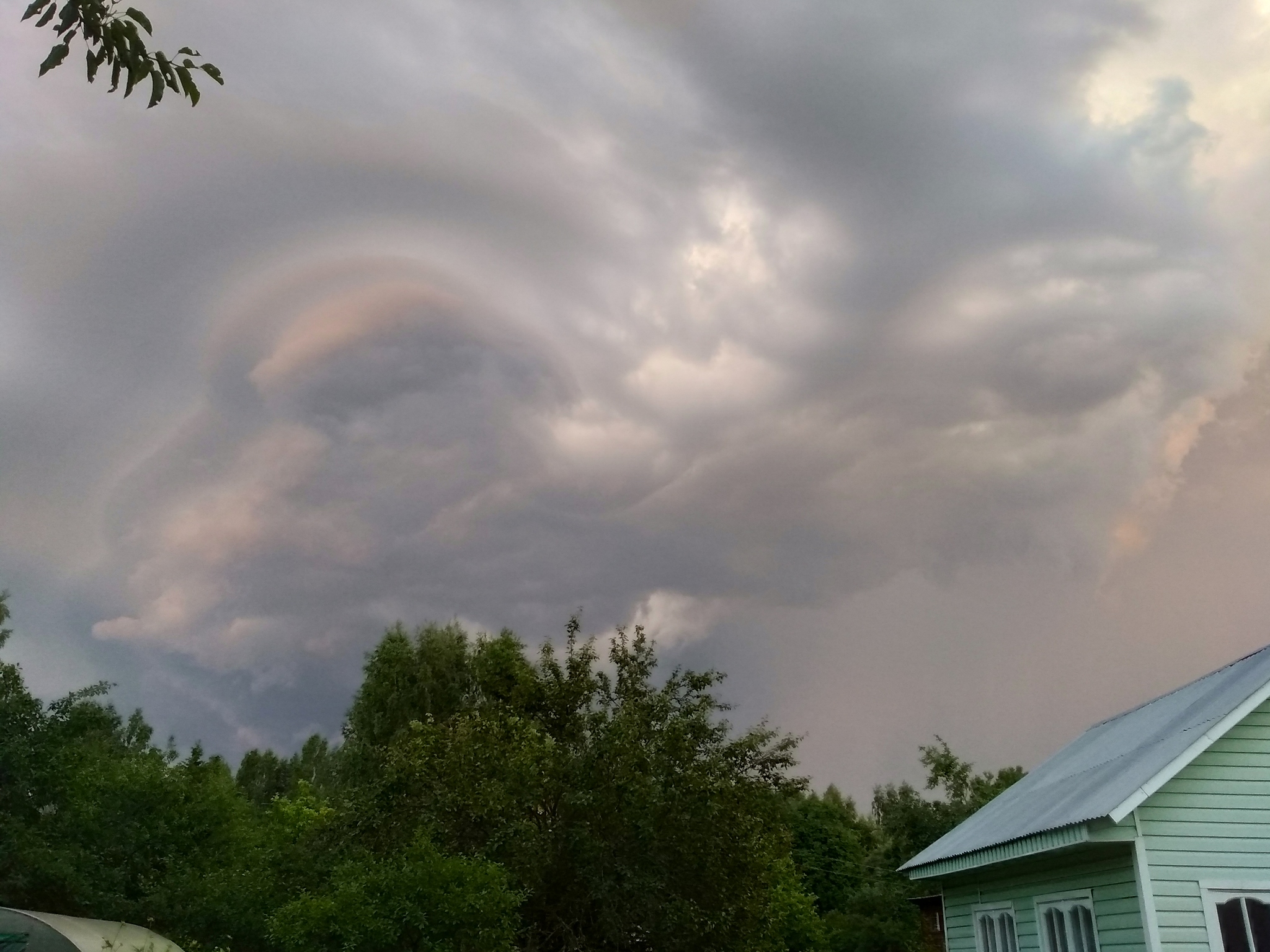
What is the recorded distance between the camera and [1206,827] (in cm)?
1218

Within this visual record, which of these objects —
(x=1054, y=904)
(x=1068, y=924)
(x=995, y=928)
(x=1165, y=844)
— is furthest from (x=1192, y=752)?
(x=995, y=928)

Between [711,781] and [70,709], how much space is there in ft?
48.5

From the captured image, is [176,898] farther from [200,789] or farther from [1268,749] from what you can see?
[1268,749]

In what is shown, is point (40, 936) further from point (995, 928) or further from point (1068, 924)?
point (1068, 924)

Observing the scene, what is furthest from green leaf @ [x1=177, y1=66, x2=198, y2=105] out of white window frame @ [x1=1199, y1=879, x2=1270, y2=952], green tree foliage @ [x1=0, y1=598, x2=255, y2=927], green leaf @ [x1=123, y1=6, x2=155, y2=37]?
green tree foliage @ [x1=0, y1=598, x2=255, y2=927]

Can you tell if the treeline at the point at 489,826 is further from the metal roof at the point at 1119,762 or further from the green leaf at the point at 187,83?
the green leaf at the point at 187,83

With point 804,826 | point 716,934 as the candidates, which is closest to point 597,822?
A: point 716,934

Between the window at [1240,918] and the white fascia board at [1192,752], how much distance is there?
1397 mm

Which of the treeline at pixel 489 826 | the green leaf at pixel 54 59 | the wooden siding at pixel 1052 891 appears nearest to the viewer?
the green leaf at pixel 54 59

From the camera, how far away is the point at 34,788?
2253 centimetres

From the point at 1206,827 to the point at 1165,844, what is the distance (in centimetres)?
63

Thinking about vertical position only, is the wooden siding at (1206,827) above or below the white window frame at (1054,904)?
above

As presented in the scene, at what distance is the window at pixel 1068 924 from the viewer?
12984mm

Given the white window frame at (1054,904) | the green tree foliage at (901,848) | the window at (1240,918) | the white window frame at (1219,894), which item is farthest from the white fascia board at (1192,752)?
the green tree foliage at (901,848)
